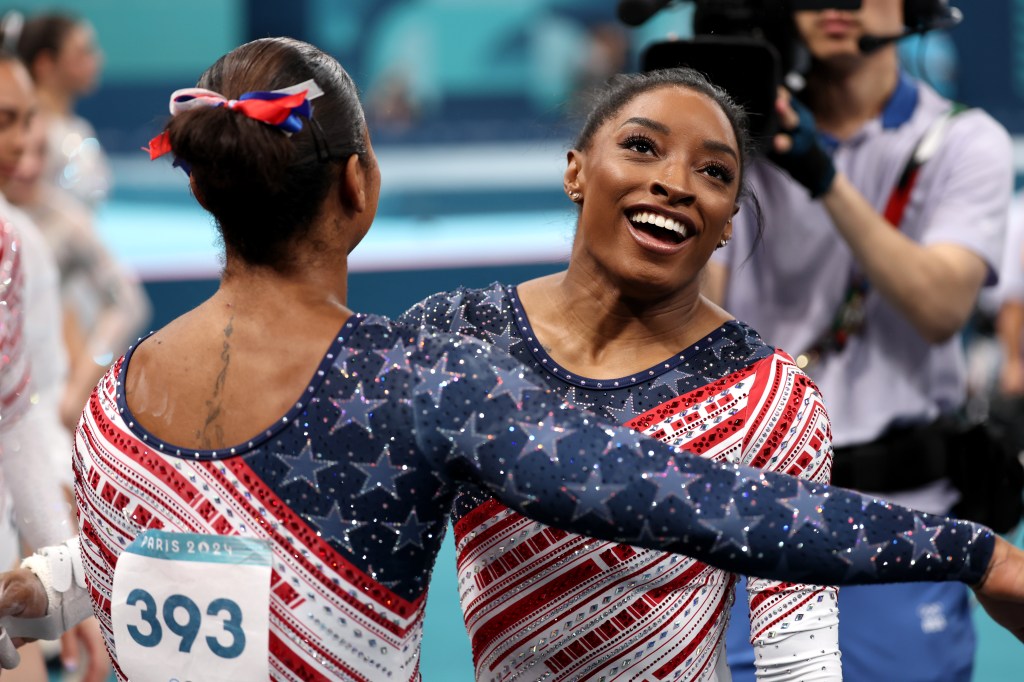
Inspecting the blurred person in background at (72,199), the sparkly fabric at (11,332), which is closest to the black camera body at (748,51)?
the sparkly fabric at (11,332)

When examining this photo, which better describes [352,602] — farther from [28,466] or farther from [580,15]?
[580,15]

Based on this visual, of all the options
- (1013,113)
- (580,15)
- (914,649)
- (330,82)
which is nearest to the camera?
(330,82)

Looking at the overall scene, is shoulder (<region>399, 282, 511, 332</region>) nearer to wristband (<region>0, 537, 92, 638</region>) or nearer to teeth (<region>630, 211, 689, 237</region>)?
teeth (<region>630, 211, 689, 237</region>)


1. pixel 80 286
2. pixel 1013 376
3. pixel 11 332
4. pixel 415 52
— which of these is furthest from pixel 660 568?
pixel 415 52

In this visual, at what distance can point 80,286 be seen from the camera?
5.27m

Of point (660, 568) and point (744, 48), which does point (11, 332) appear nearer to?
point (660, 568)

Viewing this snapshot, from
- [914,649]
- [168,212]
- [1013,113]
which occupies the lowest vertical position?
[168,212]

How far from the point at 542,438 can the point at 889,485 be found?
1.52 m

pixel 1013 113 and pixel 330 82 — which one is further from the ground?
pixel 330 82

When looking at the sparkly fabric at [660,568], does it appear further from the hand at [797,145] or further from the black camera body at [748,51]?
the hand at [797,145]

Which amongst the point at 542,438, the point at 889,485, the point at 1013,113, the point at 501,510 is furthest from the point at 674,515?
the point at 1013,113

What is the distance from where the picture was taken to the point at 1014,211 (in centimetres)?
650

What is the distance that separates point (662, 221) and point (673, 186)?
0.05 meters

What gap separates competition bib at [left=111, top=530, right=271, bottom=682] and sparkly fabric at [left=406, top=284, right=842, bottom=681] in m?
0.42
